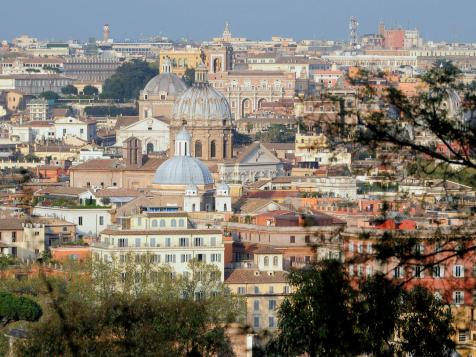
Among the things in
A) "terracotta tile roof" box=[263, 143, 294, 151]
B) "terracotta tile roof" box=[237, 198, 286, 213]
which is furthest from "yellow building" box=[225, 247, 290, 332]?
"terracotta tile roof" box=[263, 143, 294, 151]

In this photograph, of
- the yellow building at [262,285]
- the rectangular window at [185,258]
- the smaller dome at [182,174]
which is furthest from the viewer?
the smaller dome at [182,174]

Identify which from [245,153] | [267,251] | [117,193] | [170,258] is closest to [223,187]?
[117,193]

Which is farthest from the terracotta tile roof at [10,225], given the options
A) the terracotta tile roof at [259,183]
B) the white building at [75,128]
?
the white building at [75,128]

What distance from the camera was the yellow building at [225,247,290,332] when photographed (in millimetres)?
36688

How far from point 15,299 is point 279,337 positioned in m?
14.6

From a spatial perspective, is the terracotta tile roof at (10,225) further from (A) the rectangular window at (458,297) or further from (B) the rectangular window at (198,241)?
(A) the rectangular window at (458,297)

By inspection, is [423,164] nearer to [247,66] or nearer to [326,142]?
[326,142]

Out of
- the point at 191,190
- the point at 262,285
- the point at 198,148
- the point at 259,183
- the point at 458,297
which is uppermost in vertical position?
the point at 198,148

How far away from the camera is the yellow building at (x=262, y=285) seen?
120 feet

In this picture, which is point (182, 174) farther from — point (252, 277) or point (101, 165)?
point (252, 277)

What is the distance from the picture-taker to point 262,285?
3988 centimetres

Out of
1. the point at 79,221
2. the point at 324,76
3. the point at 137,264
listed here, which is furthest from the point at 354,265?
the point at 324,76

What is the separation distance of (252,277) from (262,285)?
96cm

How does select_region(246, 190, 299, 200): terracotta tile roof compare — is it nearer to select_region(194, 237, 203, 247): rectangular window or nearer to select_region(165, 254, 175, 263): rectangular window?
select_region(194, 237, 203, 247): rectangular window
